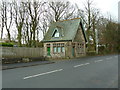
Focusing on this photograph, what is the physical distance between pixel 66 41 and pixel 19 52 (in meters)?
11.9

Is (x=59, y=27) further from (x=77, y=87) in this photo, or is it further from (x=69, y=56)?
(x=77, y=87)

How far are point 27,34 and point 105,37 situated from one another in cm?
2238

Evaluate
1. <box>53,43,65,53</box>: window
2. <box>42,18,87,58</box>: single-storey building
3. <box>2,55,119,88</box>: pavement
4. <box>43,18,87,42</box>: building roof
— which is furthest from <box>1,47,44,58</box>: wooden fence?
<box>43,18,87,42</box>: building roof

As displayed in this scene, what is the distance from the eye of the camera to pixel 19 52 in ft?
57.8

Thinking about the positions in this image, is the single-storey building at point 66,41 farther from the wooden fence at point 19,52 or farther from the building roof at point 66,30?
the wooden fence at point 19,52

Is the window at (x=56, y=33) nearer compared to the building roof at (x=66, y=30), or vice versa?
the building roof at (x=66, y=30)

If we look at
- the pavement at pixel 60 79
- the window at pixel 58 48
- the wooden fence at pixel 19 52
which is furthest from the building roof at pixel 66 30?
the pavement at pixel 60 79

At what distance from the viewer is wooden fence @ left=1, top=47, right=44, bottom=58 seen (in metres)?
15.9

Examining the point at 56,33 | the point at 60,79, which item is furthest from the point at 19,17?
the point at 60,79

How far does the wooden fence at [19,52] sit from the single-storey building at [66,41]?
659 centimetres

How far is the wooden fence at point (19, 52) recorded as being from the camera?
15865mm

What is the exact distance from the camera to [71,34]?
27500 millimetres

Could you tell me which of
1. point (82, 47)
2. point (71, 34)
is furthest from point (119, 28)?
point (71, 34)

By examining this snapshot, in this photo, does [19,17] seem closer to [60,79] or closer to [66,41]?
[66,41]
